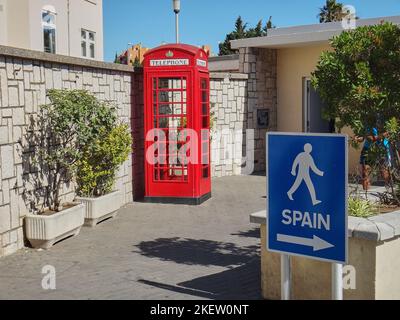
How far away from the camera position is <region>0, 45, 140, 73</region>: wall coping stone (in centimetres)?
711

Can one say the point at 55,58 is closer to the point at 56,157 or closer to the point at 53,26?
→ the point at 56,157

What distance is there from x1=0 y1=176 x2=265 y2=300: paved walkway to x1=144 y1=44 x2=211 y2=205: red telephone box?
2.42ft

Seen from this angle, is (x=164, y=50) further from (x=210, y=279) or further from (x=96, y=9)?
(x=96, y=9)

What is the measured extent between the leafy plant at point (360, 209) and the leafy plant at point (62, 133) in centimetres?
397

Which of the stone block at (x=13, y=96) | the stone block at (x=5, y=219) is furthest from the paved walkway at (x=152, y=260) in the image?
the stone block at (x=13, y=96)

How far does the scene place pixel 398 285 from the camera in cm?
512

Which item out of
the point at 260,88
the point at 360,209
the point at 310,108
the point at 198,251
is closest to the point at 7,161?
the point at 198,251

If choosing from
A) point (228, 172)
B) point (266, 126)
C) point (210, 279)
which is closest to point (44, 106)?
point (210, 279)

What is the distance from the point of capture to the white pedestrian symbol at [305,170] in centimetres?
347

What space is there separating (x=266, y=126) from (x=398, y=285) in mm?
10624

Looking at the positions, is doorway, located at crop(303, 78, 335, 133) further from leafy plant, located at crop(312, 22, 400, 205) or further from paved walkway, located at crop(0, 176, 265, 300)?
leafy plant, located at crop(312, 22, 400, 205)

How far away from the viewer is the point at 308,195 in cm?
350

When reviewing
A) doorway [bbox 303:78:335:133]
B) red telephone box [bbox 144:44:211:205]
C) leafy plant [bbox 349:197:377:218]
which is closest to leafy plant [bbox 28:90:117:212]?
red telephone box [bbox 144:44:211:205]

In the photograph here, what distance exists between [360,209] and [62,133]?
14.3ft
